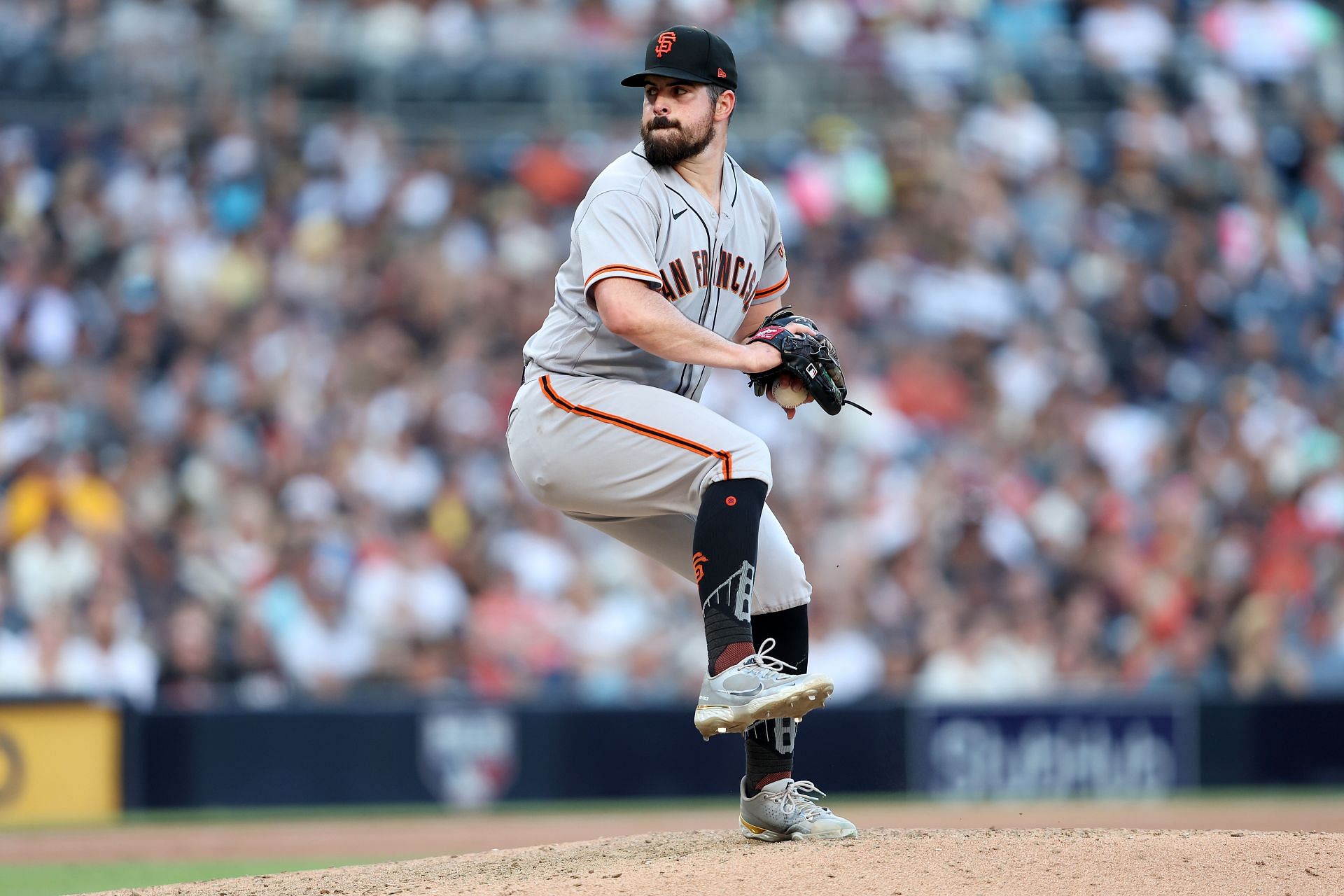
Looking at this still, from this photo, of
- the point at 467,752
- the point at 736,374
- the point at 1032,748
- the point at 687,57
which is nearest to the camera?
the point at 687,57

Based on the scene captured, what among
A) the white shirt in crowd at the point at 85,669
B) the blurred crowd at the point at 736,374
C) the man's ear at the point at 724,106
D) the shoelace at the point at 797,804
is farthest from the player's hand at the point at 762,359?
the white shirt in crowd at the point at 85,669

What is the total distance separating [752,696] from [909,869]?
0.55 meters

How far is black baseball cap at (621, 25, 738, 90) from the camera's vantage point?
14.7 feet

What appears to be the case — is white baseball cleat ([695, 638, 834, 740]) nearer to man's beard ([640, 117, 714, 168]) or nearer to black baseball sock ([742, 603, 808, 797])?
black baseball sock ([742, 603, 808, 797])

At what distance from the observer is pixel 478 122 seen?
13.3 meters

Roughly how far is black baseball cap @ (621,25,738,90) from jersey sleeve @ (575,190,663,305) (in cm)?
33

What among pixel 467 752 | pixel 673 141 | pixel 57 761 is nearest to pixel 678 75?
pixel 673 141

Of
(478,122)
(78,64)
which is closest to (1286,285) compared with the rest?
(478,122)

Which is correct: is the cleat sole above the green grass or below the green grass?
above

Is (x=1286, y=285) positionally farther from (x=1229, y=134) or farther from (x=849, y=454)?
(x=849, y=454)

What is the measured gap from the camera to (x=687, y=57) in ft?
14.7

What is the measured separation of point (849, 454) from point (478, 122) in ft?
13.6

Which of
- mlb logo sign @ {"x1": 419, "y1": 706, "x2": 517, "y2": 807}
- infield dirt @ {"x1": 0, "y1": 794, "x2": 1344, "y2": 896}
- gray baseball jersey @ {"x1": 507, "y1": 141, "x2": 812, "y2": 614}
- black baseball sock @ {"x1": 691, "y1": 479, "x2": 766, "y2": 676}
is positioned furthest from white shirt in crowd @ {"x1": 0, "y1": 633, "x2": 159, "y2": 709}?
black baseball sock @ {"x1": 691, "y1": 479, "x2": 766, "y2": 676}

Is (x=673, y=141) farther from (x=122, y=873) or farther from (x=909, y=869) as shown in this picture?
(x=122, y=873)
